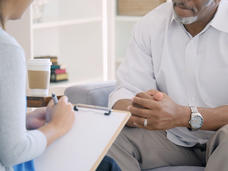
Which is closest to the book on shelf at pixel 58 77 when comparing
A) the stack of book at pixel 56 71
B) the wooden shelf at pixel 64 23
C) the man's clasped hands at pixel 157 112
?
the stack of book at pixel 56 71

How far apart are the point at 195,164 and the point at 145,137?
0.20 metres

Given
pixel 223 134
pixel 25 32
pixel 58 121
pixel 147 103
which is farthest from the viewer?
pixel 25 32

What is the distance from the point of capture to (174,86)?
1.69 metres

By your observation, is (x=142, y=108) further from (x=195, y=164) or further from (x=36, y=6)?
(x=36, y=6)

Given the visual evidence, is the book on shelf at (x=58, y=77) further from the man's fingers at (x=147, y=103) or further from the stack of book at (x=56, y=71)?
the man's fingers at (x=147, y=103)

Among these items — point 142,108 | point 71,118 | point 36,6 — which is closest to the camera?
point 71,118

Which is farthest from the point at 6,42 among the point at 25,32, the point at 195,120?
the point at 25,32

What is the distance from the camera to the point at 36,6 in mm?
3203

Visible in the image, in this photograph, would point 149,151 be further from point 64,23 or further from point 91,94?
point 64,23

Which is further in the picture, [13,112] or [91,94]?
[91,94]

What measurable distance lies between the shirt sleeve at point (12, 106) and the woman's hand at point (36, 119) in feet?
→ 0.75

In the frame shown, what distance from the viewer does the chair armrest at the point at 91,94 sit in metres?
1.74

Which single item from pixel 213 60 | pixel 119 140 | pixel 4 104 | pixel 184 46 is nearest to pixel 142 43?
pixel 184 46

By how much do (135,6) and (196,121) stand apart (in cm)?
200
